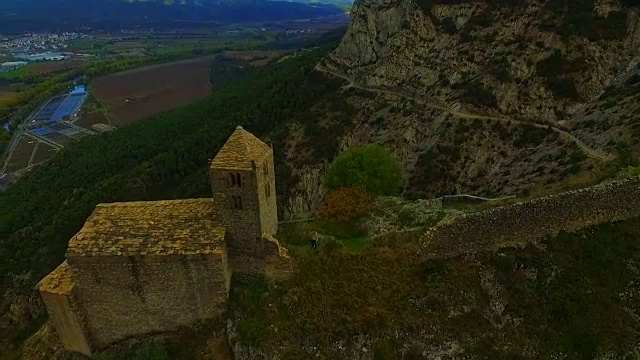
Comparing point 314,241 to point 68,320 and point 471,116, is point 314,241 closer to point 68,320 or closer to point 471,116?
point 68,320

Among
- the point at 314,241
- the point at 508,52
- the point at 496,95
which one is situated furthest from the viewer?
the point at 508,52

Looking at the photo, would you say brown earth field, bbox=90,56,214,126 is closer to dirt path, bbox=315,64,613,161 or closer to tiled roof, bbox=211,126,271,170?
dirt path, bbox=315,64,613,161

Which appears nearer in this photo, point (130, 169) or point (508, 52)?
point (508, 52)

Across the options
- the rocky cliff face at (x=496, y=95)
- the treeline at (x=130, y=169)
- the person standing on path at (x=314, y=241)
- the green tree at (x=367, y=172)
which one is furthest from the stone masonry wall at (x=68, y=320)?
the treeline at (x=130, y=169)

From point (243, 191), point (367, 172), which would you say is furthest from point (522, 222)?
point (367, 172)

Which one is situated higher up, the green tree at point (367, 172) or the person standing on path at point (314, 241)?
the person standing on path at point (314, 241)

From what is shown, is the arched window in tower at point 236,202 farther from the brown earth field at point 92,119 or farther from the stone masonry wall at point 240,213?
the brown earth field at point 92,119

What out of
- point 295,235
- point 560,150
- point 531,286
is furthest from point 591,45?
point 295,235
